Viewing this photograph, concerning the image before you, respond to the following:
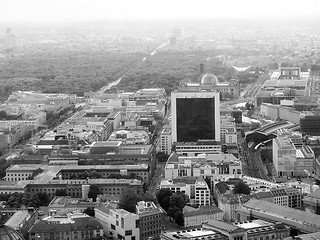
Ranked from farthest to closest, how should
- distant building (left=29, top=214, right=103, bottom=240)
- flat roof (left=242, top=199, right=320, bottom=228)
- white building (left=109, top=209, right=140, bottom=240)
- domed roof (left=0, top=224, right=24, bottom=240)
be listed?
white building (left=109, top=209, right=140, bottom=240)
flat roof (left=242, top=199, right=320, bottom=228)
distant building (left=29, top=214, right=103, bottom=240)
domed roof (left=0, top=224, right=24, bottom=240)

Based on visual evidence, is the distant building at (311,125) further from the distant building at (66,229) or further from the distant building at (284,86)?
the distant building at (66,229)

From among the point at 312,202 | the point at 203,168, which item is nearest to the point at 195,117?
the point at 203,168

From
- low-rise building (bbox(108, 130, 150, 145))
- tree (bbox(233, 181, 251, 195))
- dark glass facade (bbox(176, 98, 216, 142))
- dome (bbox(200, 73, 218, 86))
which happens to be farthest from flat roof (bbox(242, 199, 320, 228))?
dome (bbox(200, 73, 218, 86))

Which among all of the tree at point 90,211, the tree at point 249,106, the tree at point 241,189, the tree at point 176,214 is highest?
the tree at point 249,106

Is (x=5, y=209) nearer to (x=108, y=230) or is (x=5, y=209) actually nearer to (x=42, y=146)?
(x=108, y=230)

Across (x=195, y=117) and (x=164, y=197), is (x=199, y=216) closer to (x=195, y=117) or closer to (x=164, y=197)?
(x=164, y=197)

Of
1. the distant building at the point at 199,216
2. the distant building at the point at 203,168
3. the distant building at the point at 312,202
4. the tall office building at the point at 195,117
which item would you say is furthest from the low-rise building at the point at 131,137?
the distant building at the point at 312,202

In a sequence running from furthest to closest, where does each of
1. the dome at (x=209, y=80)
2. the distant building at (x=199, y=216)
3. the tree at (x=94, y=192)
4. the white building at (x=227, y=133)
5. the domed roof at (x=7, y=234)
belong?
the dome at (x=209, y=80)
the white building at (x=227, y=133)
the tree at (x=94, y=192)
the distant building at (x=199, y=216)
the domed roof at (x=7, y=234)

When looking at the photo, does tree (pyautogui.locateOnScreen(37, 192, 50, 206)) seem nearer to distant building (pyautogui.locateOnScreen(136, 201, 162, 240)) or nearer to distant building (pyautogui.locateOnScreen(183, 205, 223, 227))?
distant building (pyautogui.locateOnScreen(136, 201, 162, 240))
